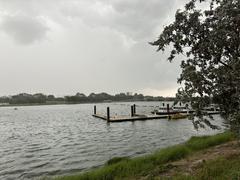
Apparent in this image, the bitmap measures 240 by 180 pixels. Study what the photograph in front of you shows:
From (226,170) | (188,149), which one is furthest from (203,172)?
(188,149)

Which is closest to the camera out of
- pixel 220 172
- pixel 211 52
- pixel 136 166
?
pixel 211 52

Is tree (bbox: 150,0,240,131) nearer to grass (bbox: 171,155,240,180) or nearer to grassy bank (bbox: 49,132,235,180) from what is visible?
grass (bbox: 171,155,240,180)

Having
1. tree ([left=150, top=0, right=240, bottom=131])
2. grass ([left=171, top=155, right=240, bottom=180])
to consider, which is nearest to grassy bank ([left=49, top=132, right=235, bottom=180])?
grass ([left=171, top=155, right=240, bottom=180])

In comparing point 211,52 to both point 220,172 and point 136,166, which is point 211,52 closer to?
point 220,172

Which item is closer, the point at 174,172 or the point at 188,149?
the point at 174,172

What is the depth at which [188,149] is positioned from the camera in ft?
62.2

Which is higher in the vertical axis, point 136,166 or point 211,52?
point 211,52

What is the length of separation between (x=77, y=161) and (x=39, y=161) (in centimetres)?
310

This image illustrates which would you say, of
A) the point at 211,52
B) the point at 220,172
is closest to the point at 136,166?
the point at 220,172

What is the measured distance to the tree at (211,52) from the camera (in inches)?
228

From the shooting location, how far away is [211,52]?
625cm

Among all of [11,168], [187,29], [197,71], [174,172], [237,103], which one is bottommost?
[11,168]

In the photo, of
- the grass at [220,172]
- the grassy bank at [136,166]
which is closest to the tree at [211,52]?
the grass at [220,172]

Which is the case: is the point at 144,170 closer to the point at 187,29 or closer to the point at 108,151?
the point at 187,29
